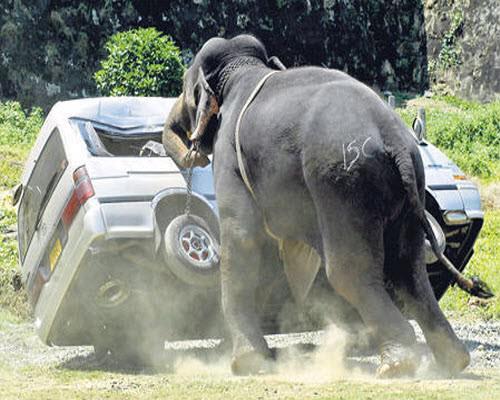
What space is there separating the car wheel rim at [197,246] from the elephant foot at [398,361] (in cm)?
172

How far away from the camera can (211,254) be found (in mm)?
9719

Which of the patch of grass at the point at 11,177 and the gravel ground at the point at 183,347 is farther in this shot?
the patch of grass at the point at 11,177

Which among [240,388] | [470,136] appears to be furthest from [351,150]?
[470,136]

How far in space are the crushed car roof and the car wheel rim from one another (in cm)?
129

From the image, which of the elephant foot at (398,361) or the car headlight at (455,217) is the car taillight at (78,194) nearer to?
the elephant foot at (398,361)

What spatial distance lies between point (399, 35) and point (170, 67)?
8253mm

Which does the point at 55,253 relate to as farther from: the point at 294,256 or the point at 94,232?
the point at 294,256

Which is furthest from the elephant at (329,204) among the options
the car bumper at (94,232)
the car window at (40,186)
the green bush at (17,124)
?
the green bush at (17,124)

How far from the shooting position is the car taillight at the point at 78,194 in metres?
9.53

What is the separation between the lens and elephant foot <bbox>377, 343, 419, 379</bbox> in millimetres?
8305

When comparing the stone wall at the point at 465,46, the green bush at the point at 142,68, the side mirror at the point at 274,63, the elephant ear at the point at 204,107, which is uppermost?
the side mirror at the point at 274,63

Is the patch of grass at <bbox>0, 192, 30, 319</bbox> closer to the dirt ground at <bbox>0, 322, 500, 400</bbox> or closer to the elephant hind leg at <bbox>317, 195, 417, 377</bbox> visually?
the dirt ground at <bbox>0, 322, 500, 400</bbox>

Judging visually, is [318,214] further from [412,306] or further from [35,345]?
[35,345]

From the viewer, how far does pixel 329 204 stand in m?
8.38
